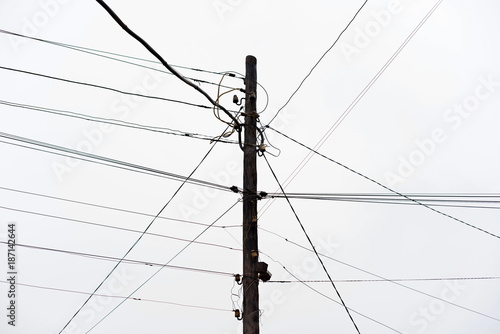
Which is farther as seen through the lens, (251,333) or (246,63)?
(246,63)

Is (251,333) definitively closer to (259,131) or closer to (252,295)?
(252,295)

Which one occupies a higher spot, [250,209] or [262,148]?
[262,148]

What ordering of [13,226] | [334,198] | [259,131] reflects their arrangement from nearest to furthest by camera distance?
1. [259,131]
2. [334,198]
3. [13,226]

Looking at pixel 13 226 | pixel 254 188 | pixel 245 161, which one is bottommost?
pixel 254 188

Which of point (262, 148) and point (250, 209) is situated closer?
point (250, 209)

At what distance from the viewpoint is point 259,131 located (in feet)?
22.1

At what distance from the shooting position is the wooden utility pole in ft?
17.7

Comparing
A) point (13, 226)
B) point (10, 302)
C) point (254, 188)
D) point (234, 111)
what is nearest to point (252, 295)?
point (254, 188)

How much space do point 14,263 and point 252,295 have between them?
11.2 metres

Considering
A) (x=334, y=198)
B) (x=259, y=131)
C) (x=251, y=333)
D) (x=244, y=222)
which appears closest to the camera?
(x=251, y=333)

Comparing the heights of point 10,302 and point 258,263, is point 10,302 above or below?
above

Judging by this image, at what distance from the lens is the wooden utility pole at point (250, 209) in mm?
5383

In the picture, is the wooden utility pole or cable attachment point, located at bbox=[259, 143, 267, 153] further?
cable attachment point, located at bbox=[259, 143, 267, 153]

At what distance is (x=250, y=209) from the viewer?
597 cm
